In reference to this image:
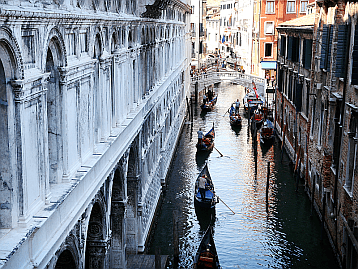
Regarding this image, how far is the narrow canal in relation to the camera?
567 inches

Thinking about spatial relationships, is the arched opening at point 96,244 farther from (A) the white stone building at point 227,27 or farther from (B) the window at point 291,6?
(A) the white stone building at point 227,27

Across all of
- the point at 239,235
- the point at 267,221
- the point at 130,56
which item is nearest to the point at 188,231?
the point at 239,235

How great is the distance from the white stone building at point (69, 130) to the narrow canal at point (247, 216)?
2538 millimetres

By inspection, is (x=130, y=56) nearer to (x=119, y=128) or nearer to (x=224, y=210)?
(x=119, y=128)

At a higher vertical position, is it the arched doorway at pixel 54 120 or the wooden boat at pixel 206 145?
the arched doorway at pixel 54 120

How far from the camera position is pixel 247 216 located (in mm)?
17359

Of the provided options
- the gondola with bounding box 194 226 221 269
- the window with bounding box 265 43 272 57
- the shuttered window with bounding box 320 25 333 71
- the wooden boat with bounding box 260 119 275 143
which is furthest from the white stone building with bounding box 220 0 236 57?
the gondola with bounding box 194 226 221 269

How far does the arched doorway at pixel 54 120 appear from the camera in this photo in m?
6.88

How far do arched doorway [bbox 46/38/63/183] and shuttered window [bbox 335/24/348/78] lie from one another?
8.73 m

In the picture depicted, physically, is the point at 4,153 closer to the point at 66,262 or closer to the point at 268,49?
the point at 66,262

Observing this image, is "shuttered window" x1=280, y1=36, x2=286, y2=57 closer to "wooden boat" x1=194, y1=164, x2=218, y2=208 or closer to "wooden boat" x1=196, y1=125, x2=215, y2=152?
"wooden boat" x1=196, y1=125, x2=215, y2=152

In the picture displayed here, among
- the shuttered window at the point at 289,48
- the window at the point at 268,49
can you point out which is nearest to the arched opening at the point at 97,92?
the shuttered window at the point at 289,48

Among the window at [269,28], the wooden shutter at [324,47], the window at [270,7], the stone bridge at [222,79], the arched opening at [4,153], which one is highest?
the window at [270,7]

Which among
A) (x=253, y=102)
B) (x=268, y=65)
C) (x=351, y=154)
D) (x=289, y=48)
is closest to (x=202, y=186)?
(x=351, y=154)
